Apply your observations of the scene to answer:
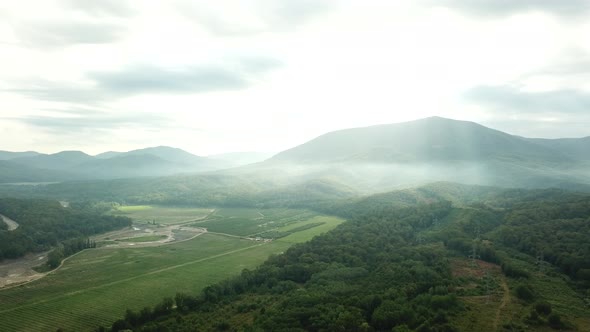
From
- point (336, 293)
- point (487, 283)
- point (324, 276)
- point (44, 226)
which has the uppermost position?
point (44, 226)

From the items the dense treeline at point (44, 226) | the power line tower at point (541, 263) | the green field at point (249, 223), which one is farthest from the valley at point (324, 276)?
the green field at point (249, 223)

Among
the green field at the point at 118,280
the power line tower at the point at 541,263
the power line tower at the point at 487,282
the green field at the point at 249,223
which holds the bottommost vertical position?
the green field at the point at 118,280

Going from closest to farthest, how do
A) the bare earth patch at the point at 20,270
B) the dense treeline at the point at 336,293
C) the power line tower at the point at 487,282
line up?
the dense treeline at the point at 336,293 → the power line tower at the point at 487,282 → the bare earth patch at the point at 20,270

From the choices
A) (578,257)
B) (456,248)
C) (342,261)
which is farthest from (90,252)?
(578,257)

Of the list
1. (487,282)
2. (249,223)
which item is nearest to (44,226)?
(249,223)

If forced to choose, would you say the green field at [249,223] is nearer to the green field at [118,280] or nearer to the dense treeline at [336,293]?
the green field at [118,280]

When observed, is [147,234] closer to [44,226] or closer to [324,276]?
[44,226]

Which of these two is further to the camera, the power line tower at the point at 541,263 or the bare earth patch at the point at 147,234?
the bare earth patch at the point at 147,234
